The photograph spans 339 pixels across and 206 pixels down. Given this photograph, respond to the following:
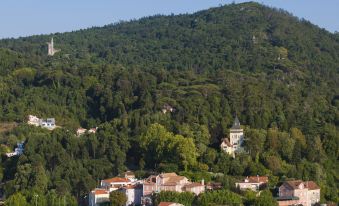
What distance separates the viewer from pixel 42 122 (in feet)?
218

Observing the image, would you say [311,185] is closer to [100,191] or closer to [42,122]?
[100,191]

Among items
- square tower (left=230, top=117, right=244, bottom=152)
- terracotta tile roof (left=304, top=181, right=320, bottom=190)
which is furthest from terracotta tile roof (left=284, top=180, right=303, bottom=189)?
square tower (left=230, top=117, right=244, bottom=152)

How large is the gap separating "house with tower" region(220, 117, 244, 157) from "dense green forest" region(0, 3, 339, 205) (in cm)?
62

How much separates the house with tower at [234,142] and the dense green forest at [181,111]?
618mm

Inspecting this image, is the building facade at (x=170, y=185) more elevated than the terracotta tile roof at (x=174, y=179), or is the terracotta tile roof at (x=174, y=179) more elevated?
the terracotta tile roof at (x=174, y=179)

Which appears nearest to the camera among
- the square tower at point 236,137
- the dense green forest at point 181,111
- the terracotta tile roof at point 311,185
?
the terracotta tile roof at point 311,185

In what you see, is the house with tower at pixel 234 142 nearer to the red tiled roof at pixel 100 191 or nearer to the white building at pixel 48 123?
the red tiled roof at pixel 100 191

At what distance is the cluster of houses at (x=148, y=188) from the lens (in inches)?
1865

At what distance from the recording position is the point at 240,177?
51781mm

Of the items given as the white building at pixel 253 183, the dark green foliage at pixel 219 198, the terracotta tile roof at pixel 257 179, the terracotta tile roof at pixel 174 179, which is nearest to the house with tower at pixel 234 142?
the terracotta tile roof at pixel 257 179

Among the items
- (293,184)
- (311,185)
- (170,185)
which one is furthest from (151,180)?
(311,185)

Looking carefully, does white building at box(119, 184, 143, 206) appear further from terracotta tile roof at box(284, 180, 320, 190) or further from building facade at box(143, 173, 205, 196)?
terracotta tile roof at box(284, 180, 320, 190)

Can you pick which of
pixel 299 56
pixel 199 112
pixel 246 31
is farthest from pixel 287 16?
pixel 199 112

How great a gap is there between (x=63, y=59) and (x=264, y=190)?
52834mm
